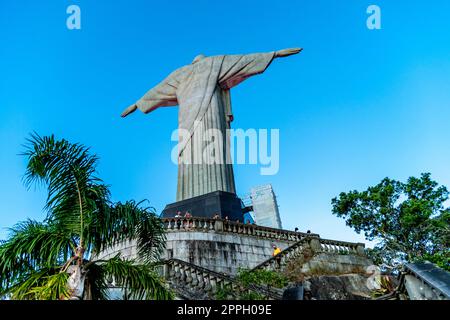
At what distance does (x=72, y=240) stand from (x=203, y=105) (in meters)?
16.3

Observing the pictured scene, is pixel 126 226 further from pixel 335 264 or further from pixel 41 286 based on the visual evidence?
pixel 335 264

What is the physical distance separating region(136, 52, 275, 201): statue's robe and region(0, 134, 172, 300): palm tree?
12598mm

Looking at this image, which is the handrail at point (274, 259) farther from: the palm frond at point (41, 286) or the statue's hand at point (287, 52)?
the statue's hand at point (287, 52)

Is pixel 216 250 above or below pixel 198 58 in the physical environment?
below

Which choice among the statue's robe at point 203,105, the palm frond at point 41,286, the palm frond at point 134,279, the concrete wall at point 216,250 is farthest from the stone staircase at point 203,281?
the statue's robe at point 203,105

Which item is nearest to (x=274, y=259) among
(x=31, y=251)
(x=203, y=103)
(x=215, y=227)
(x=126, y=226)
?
(x=215, y=227)

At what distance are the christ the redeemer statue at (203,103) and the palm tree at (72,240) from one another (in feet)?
41.3

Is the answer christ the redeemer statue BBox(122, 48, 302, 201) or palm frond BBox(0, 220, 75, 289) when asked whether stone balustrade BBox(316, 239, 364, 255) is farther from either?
palm frond BBox(0, 220, 75, 289)

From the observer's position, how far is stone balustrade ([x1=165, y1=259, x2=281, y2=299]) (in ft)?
33.1

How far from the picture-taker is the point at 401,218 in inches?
857

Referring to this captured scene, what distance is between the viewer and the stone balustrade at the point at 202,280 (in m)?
10.1

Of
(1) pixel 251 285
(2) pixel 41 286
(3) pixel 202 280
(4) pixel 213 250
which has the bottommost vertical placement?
(1) pixel 251 285

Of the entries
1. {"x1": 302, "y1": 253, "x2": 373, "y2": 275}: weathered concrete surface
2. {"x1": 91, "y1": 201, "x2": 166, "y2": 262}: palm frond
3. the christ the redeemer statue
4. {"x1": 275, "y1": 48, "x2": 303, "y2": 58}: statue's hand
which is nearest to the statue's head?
the christ the redeemer statue

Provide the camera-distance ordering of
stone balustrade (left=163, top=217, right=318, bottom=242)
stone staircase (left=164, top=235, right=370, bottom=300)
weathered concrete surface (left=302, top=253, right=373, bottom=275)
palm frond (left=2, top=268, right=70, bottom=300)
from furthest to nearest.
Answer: stone balustrade (left=163, top=217, right=318, bottom=242)
weathered concrete surface (left=302, top=253, right=373, bottom=275)
stone staircase (left=164, top=235, right=370, bottom=300)
palm frond (left=2, top=268, right=70, bottom=300)
